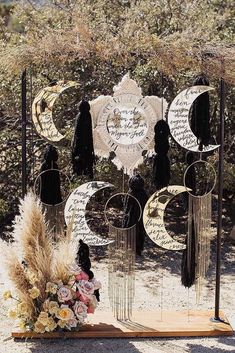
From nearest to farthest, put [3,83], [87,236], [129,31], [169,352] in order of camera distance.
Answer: [169,352]
[87,236]
[129,31]
[3,83]

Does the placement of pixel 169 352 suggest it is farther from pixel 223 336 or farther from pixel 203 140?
pixel 203 140

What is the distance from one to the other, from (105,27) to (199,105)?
41.9 inches

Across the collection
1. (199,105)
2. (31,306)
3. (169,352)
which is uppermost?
(199,105)

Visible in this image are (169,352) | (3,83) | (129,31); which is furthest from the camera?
(3,83)

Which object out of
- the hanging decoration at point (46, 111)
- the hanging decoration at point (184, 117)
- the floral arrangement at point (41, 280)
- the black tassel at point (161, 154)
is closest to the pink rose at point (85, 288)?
the floral arrangement at point (41, 280)

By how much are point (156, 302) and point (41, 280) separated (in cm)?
150

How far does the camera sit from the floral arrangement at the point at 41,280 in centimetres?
461

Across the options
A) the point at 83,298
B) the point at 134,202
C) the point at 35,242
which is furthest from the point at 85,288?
the point at 134,202

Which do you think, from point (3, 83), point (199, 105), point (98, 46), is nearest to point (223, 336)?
point (199, 105)

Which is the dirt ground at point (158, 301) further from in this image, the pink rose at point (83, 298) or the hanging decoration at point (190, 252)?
the hanging decoration at point (190, 252)

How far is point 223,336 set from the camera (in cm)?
484

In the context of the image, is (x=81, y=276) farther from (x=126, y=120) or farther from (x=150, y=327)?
(x=126, y=120)

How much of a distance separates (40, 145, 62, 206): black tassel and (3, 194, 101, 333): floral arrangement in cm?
28

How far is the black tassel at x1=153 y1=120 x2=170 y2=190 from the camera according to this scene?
4.78 m
